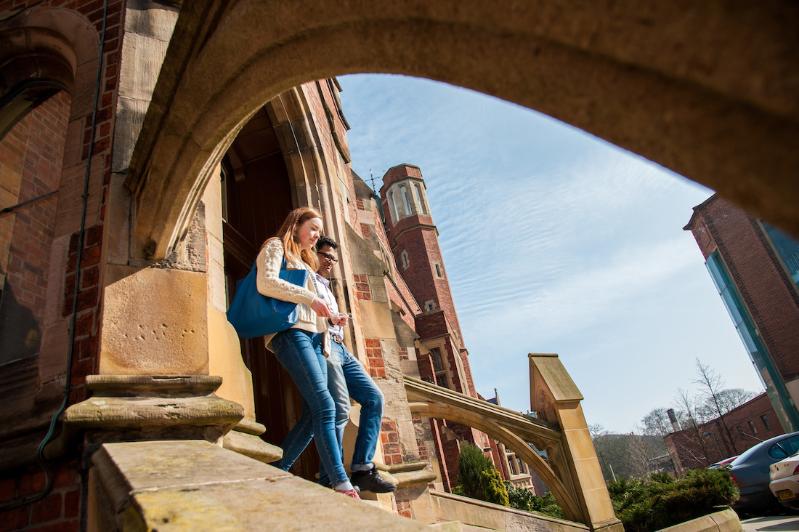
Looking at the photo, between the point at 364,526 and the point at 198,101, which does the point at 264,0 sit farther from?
the point at 364,526

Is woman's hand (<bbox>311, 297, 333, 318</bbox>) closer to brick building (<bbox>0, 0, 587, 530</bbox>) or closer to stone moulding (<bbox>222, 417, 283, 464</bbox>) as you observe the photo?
brick building (<bbox>0, 0, 587, 530</bbox>)

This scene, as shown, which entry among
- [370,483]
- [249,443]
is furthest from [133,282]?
[370,483]

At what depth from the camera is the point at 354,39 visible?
1392 millimetres

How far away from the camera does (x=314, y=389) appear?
8.84 ft

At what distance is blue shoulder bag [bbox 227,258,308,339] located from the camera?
2791 millimetres

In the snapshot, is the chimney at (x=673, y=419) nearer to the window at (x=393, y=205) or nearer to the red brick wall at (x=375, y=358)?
the window at (x=393, y=205)

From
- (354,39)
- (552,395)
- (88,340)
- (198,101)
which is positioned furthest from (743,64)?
(552,395)

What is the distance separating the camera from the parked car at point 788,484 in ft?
23.3

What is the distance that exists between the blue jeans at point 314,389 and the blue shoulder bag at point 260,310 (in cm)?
9

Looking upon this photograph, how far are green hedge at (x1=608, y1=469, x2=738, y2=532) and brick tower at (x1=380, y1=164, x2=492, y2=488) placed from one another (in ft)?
27.0

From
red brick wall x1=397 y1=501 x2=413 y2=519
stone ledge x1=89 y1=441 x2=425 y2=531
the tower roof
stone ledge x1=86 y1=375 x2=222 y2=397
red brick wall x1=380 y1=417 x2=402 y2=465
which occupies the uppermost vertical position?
the tower roof

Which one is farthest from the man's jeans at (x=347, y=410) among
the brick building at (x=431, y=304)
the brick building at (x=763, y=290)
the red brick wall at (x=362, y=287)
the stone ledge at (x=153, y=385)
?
the brick building at (x=763, y=290)

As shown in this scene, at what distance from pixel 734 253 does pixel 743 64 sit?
32493mm

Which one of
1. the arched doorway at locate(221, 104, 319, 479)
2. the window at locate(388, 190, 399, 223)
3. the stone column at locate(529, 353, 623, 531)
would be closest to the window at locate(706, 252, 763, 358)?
the window at locate(388, 190, 399, 223)
